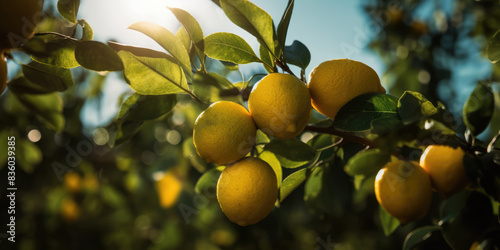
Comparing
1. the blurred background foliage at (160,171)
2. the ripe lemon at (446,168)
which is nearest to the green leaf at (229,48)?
the ripe lemon at (446,168)

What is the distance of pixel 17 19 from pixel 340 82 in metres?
0.57

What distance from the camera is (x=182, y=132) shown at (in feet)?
5.35

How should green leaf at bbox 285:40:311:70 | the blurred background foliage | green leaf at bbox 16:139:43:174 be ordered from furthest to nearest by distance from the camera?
1. the blurred background foliage
2. green leaf at bbox 16:139:43:174
3. green leaf at bbox 285:40:311:70

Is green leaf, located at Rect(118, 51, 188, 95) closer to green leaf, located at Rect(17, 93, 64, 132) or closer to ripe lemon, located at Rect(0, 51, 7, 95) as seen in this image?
ripe lemon, located at Rect(0, 51, 7, 95)

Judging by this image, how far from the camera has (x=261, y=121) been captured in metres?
0.65

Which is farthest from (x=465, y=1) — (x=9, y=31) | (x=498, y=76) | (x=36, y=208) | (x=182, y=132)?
(x=36, y=208)

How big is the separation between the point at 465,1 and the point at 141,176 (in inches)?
91.8

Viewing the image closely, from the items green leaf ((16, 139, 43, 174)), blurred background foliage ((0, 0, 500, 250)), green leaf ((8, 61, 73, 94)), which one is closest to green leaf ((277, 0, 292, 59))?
green leaf ((8, 61, 73, 94))

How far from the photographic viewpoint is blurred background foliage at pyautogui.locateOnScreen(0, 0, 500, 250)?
1.68 meters

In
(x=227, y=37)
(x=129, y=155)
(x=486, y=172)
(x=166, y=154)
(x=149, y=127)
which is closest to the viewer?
(x=486, y=172)

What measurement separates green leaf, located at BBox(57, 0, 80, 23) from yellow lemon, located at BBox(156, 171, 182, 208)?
1.07 m

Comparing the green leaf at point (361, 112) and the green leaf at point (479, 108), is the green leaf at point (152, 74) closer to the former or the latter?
the green leaf at point (361, 112)

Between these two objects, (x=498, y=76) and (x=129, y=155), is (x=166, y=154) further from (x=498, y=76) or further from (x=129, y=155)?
(x=498, y=76)

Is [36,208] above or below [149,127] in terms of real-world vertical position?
below
